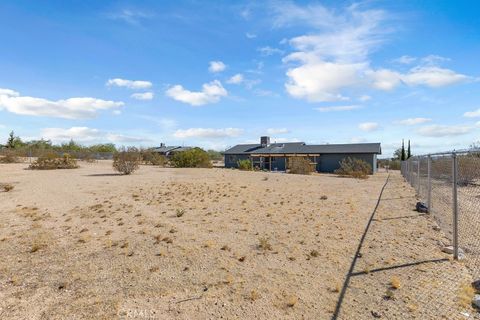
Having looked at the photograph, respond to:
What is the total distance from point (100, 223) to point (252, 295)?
5552mm

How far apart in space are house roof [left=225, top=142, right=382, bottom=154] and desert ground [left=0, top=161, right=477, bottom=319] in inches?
1078

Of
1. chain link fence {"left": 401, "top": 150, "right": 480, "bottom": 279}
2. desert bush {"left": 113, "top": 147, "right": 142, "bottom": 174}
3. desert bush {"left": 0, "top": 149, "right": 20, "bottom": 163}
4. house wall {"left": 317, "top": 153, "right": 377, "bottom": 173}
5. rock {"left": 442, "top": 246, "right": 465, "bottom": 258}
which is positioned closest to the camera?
chain link fence {"left": 401, "top": 150, "right": 480, "bottom": 279}

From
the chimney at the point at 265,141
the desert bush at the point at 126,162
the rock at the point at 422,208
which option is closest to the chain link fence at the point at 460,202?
the rock at the point at 422,208

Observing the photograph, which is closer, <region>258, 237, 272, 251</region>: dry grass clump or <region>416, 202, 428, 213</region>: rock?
<region>258, 237, 272, 251</region>: dry grass clump

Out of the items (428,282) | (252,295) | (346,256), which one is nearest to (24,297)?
(252,295)

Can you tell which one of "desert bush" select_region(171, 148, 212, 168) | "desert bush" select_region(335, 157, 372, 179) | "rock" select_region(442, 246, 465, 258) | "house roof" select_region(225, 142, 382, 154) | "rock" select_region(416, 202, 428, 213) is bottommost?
"rock" select_region(442, 246, 465, 258)

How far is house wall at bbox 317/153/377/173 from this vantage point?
34.2 metres

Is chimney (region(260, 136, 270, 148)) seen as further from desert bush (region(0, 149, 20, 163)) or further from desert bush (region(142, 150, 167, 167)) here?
desert bush (region(0, 149, 20, 163))

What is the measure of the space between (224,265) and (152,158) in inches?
1569

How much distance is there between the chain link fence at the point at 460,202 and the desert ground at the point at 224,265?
0.32 m

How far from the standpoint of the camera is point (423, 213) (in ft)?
30.0

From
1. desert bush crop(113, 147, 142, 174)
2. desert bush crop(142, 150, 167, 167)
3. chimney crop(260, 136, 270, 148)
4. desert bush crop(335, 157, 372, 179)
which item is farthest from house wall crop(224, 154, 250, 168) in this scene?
desert bush crop(113, 147, 142, 174)

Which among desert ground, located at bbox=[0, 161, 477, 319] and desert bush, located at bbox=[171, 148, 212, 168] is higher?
desert bush, located at bbox=[171, 148, 212, 168]

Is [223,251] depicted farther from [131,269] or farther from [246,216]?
[246,216]
